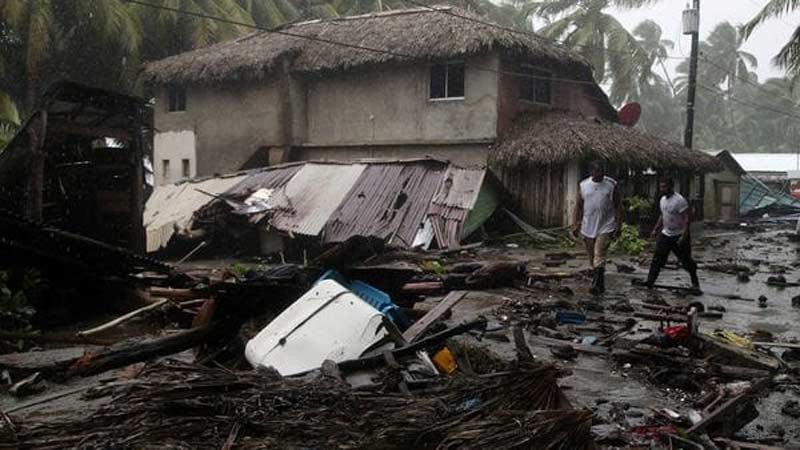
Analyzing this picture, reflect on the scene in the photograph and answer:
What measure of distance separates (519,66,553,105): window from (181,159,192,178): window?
11.6 metres

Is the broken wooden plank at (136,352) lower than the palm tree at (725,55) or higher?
lower

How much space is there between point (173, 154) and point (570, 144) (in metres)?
14.1

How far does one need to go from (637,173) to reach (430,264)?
39.1ft

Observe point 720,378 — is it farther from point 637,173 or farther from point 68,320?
point 637,173

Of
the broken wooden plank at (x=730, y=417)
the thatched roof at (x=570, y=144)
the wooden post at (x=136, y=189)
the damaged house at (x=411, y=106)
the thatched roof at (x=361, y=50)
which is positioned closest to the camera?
the broken wooden plank at (x=730, y=417)

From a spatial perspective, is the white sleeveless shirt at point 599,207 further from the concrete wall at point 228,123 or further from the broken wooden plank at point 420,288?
the concrete wall at point 228,123

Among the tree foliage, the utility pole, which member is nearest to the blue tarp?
the tree foliage

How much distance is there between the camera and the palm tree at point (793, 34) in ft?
57.1

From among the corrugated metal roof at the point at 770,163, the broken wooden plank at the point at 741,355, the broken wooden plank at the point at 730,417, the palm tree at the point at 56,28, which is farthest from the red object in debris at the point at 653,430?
the corrugated metal roof at the point at 770,163

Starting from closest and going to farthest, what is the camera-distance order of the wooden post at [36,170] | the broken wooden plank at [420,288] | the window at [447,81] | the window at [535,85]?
the broken wooden plank at [420,288] < the wooden post at [36,170] < the window at [447,81] < the window at [535,85]

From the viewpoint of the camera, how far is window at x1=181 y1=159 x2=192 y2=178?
23.2m

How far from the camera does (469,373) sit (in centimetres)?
446

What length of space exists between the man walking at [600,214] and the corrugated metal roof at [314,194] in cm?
667

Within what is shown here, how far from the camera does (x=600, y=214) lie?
30.2ft
